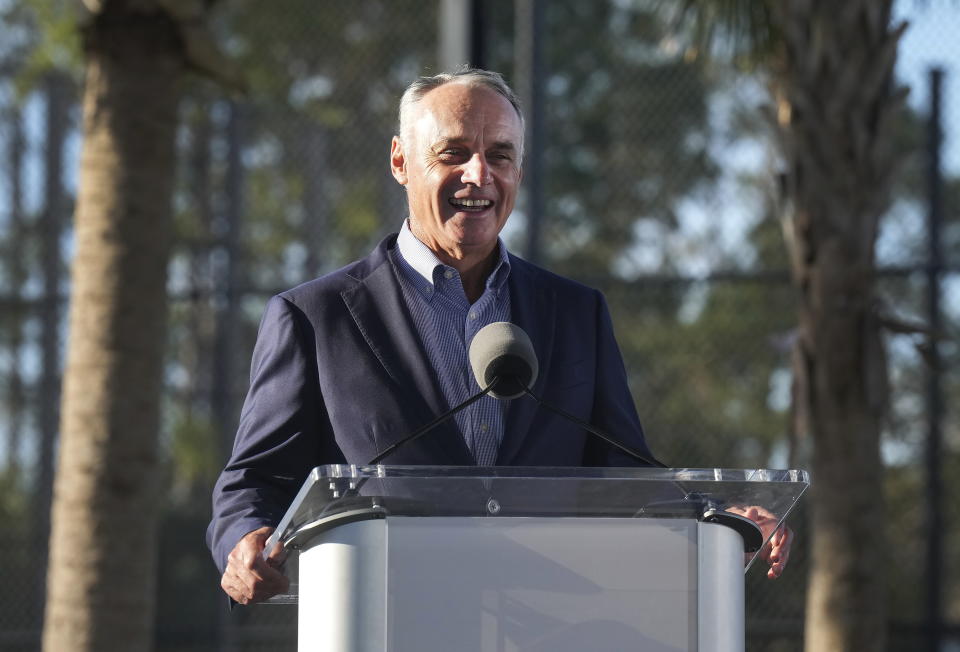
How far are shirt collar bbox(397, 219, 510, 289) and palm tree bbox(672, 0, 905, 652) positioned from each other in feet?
10.1

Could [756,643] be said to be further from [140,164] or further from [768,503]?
[768,503]

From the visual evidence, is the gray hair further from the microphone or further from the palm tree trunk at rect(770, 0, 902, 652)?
the palm tree trunk at rect(770, 0, 902, 652)

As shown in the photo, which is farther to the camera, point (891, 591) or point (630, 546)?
point (891, 591)

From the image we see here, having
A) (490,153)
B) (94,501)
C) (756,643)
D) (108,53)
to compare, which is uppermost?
(108,53)

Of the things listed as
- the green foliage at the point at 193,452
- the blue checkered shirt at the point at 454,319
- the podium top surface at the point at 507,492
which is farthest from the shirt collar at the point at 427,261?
the green foliage at the point at 193,452

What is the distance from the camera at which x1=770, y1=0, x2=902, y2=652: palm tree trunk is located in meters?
5.84

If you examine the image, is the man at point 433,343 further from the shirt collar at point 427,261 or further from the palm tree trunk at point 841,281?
the palm tree trunk at point 841,281

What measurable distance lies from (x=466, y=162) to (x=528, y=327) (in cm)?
33

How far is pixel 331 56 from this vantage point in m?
14.9

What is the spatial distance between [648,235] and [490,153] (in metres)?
9.03

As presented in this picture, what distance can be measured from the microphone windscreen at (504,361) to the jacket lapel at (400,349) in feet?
1.35

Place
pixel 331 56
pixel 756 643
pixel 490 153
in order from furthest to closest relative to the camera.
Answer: pixel 331 56 → pixel 756 643 → pixel 490 153

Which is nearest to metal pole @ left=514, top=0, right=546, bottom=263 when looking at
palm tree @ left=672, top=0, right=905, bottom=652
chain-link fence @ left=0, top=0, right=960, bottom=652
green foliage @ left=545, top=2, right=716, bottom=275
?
chain-link fence @ left=0, top=0, right=960, bottom=652

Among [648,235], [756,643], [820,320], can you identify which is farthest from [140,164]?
[648,235]
